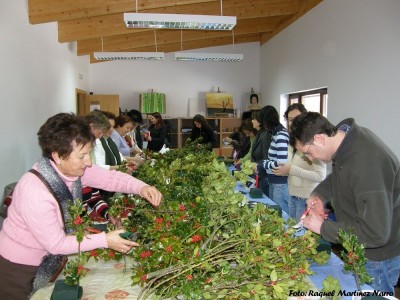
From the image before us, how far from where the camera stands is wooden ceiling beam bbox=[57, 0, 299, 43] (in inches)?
233

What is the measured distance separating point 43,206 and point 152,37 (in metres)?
6.71

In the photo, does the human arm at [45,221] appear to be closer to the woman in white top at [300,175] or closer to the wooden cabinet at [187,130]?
the woman in white top at [300,175]

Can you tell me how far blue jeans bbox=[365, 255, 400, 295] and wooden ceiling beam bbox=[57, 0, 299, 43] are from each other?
16.9 feet

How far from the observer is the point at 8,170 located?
13.2 ft

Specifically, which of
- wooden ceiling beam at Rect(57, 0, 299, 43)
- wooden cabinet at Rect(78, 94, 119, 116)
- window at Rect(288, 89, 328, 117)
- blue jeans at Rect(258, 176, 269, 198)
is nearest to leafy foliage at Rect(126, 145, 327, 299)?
blue jeans at Rect(258, 176, 269, 198)

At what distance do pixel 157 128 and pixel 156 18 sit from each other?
284cm

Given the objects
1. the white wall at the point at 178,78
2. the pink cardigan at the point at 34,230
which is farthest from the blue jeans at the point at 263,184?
the white wall at the point at 178,78

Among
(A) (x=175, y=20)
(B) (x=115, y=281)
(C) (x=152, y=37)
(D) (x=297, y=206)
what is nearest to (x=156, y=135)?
(C) (x=152, y=37)

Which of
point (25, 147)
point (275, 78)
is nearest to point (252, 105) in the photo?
point (275, 78)

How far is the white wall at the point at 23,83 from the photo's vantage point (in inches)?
155

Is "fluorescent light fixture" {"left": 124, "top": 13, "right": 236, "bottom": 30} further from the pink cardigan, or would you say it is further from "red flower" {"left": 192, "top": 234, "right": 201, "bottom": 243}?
"red flower" {"left": 192, "top": 234, "right": 201, "bottom": 243}

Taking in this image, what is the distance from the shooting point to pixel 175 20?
4219 mm

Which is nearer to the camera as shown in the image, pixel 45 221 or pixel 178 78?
pixel 45 221

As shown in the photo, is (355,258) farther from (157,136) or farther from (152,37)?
(152,37)
